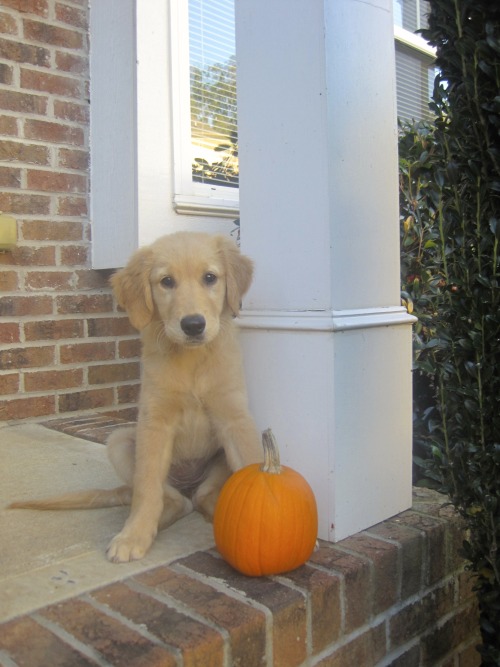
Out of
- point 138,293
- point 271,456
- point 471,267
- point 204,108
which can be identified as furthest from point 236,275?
point 204,108

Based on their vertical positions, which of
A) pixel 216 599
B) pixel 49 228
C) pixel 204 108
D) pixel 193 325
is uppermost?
pixel 204 108

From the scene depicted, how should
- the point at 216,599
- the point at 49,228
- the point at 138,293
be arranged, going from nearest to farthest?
1. the point at 216,599
2. the point at 138,293
3. the point at 49,228

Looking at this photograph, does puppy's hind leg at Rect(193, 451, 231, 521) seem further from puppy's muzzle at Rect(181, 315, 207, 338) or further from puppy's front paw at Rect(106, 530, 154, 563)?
puppy's muzzle at Rect(181, 315, 207, 338)

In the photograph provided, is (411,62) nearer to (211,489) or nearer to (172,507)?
(211,489)

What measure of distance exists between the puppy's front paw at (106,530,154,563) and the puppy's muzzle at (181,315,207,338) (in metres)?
0.66

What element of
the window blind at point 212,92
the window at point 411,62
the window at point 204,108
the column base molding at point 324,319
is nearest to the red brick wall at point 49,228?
the window at point 204,108

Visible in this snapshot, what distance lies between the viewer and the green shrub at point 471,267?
1.64 metres

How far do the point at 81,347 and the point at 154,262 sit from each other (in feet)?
5.63

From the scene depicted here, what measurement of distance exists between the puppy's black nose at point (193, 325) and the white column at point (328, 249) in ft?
0.84

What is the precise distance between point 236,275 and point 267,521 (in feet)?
3.00

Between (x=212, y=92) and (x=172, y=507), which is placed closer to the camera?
(x=172, y=507)

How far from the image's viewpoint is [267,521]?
174cm

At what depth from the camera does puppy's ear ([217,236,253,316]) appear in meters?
2.25

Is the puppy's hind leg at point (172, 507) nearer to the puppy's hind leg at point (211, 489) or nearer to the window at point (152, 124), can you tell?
the puppy's hind leg at point (211, 489)
